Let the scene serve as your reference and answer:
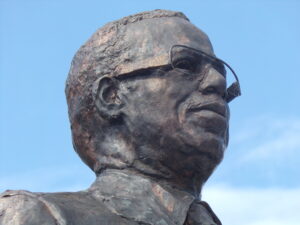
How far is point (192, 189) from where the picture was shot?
7969mm

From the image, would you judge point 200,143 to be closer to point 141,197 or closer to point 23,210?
point 141,197

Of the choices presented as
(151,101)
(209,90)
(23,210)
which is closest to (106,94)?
(151,101)

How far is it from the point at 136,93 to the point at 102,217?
3.31ft

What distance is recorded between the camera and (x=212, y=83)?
7949 mm

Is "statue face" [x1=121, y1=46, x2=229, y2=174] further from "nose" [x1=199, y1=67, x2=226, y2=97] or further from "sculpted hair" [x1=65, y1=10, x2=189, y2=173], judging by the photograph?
"sculpted hair" [x1=65, y1=10, x2=189, y2=173]

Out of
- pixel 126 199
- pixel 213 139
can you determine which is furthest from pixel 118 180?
pixel 213 139

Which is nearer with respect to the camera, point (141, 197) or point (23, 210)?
point (23, 210)

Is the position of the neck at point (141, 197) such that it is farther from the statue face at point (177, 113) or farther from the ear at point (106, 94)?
the ear at point (106, 94)

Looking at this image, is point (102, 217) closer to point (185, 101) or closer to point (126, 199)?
point (126, 199)

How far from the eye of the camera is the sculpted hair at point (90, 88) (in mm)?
8031

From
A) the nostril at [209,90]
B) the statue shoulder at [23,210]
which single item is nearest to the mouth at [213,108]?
the nostril at [209,90]

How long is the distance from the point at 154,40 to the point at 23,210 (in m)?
1.76

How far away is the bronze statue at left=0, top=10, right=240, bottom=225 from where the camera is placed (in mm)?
7680

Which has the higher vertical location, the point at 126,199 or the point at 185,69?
the point at 185,69
